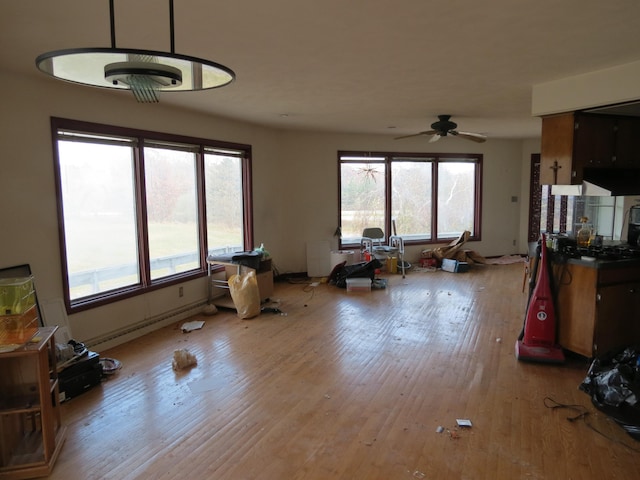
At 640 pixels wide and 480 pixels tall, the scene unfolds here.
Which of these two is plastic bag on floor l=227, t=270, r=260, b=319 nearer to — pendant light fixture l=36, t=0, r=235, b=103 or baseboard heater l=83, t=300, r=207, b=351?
baseboard heater l=83, t=300, r=207, b=351

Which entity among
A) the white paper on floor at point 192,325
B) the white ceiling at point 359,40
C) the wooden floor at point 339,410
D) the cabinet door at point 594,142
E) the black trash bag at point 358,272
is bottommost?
the wooden floor at point 339,410

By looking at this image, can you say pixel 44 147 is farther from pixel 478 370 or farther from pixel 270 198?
pixel 478 370

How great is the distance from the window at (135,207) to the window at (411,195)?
2387 millimetres

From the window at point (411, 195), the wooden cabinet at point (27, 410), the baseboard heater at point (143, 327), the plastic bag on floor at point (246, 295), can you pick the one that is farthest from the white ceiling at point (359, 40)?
the window at point (411, 195)

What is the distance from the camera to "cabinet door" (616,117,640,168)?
397 centimetres

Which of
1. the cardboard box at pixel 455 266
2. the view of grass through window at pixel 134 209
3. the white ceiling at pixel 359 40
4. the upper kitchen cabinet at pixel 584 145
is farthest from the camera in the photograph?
the cardboard box at pixel 455 266

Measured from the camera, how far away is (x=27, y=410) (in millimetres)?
2303

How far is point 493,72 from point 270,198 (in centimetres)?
399

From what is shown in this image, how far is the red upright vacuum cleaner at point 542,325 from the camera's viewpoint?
3590mm

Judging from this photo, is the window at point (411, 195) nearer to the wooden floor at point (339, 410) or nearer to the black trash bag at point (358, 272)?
the black trash bag at point (358, 272)

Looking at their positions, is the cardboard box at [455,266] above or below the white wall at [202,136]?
below

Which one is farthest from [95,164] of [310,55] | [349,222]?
[349,222]

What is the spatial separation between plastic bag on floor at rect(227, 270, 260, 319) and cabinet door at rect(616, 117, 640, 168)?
155 inches

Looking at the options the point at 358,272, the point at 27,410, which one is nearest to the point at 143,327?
the point at 27,410
